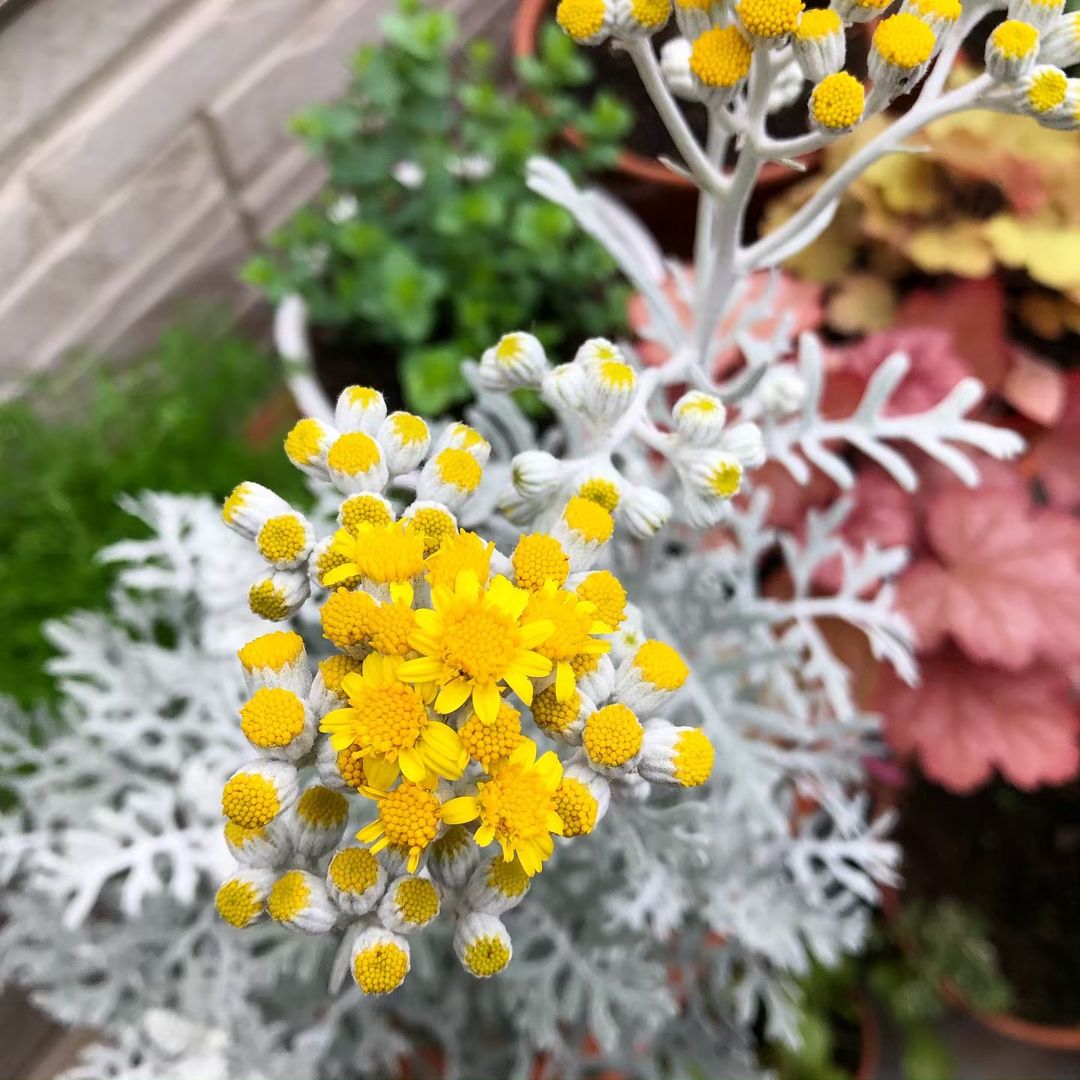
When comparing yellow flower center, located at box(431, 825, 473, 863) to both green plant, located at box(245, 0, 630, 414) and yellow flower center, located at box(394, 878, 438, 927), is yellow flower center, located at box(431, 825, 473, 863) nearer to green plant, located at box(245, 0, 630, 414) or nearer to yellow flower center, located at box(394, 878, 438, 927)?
yellow flower center, located at box(394, 878, 438, 927)

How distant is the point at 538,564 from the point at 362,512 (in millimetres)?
87

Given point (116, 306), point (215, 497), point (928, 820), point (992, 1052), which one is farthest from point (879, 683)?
point (116, 306)

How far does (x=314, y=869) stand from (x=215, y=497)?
589 mm

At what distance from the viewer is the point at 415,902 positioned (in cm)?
42

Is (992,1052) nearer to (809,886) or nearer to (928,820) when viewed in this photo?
(928,820)

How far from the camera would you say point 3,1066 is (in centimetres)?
98

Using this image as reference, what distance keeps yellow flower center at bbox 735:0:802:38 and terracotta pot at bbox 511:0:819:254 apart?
0.61 meters

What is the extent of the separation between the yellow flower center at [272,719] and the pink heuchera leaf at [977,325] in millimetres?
763

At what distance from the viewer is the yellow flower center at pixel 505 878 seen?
16.9 inches

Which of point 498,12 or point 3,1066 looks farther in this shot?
point 498,12

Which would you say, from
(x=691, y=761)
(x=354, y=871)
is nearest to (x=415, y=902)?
(x=354, y=871)

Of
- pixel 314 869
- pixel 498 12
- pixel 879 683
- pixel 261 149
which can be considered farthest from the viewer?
pixel 498 12

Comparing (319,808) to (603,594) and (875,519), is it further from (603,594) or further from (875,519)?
(875,519)

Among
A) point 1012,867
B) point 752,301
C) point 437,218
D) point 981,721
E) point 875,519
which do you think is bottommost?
point 1012,867
